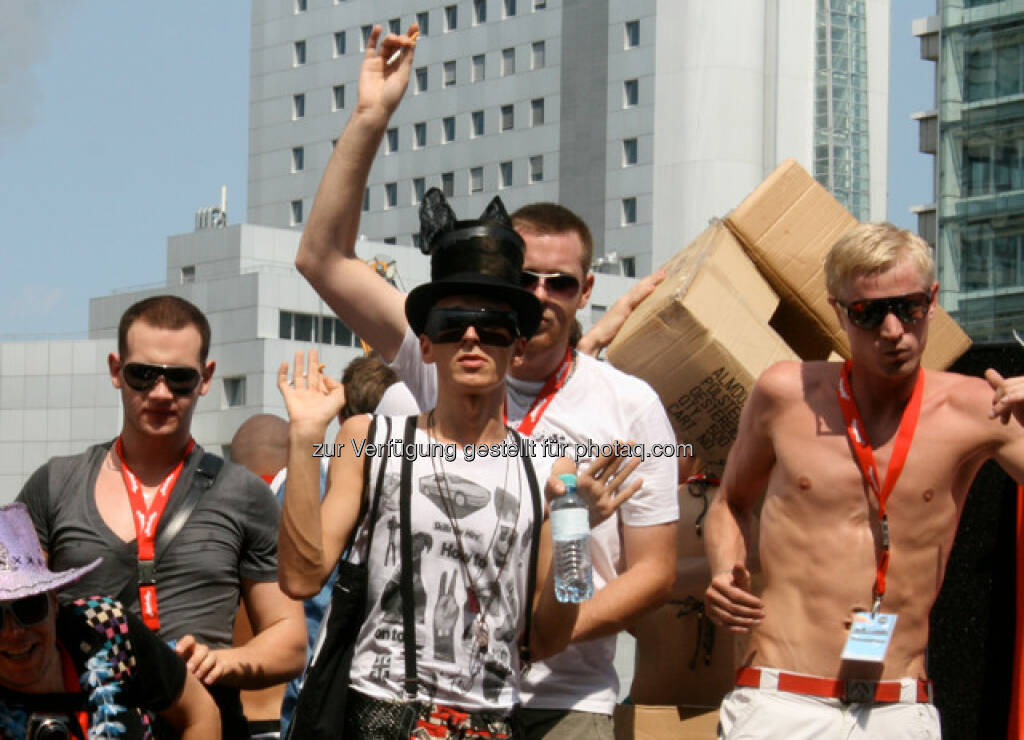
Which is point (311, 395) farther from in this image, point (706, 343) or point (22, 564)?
point (706, 343)

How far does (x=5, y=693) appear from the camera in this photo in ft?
16.2

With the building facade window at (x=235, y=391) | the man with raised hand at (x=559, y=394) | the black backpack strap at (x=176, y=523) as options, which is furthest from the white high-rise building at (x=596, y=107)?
the black backpack strap at (x=176, y=523)

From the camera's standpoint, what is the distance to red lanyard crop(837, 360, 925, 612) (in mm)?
5387

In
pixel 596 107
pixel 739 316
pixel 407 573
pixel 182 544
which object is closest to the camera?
pixel 407 573

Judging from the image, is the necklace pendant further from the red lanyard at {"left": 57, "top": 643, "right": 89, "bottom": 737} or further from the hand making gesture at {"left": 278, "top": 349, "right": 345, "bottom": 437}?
the red lanyard at {"left": 57, "top": 643, "right": 89, "bottom": 737}

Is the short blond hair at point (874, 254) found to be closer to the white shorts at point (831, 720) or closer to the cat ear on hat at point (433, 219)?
the cat ear on hat at point (433, 219)

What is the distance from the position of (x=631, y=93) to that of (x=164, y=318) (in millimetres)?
105940

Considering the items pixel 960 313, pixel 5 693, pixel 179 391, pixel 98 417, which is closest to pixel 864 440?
pixel 179 391

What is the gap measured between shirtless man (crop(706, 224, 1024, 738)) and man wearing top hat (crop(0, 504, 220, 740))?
5.34 ft

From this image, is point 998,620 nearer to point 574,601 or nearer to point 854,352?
point 854,352

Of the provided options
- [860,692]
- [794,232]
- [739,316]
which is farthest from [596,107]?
[860,692]

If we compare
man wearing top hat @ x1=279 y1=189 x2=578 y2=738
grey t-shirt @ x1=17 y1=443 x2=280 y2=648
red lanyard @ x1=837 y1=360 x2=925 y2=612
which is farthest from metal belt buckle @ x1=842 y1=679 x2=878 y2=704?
grey t-shirt @ x1=17 y1=443 x2=280 y2=648

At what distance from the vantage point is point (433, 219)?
5.33 meters

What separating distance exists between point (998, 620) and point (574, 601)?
8.71ft
